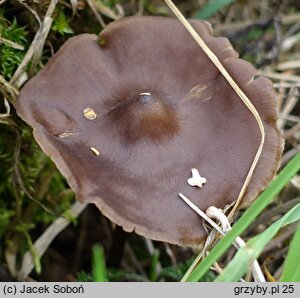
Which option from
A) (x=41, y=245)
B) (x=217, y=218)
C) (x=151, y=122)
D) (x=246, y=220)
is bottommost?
(x=41, y=245)

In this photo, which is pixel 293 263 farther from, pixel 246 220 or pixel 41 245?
pixel 41 245

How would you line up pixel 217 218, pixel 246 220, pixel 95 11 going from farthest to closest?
pixel 95 11
pixel 217 218
pixel 246 220

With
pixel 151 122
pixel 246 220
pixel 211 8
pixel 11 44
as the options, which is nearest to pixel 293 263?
pixel 246 220

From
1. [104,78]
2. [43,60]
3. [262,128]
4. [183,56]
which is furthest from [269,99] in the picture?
[43,60]

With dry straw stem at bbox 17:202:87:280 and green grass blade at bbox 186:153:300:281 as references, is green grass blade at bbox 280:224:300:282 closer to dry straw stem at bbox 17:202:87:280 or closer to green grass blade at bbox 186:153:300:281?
green grass blade at bbox 186:153:300:281

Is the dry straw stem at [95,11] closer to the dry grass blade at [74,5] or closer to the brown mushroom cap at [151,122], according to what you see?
the dry grass blade at [74,5]
